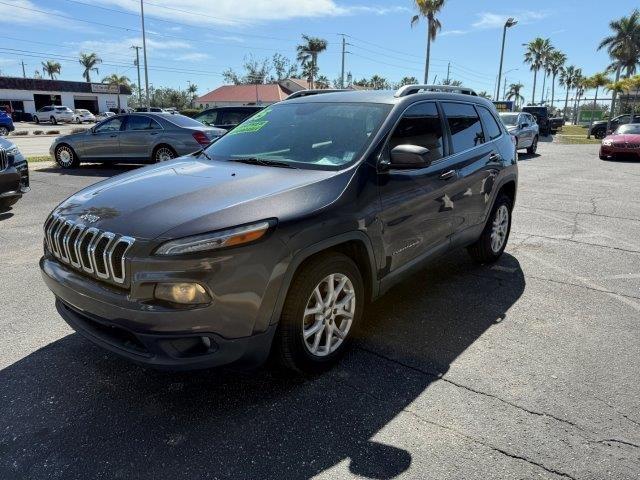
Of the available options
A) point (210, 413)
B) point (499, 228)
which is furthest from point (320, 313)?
point (499, 228)

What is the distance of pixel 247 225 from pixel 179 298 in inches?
19.6

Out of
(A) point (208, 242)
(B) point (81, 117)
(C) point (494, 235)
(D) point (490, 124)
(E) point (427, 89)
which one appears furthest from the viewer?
(B) point (81, 117)

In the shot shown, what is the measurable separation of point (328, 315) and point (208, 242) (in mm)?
986

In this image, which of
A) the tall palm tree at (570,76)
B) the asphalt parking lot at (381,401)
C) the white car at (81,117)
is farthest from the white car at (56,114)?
the tall palm tree at (570,76)

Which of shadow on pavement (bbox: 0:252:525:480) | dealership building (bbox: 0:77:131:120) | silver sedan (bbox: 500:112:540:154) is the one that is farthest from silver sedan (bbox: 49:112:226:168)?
dealership building (bbox: 0:77:131:120)

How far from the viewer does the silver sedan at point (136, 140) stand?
1170 cm

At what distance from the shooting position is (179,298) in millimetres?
2414

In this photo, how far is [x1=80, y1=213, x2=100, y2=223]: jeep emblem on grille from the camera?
273 centimetres

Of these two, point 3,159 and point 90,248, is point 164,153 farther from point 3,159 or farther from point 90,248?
point 90,248

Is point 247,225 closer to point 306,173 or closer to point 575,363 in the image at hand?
point 306,173

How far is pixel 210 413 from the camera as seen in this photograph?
9.00ft

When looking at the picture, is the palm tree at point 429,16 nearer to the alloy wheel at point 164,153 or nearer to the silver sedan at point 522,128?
the silver sedan at point 522,128

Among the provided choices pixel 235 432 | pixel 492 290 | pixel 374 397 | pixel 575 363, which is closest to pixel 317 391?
pixel 374 397

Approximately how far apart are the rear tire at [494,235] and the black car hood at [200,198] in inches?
101
